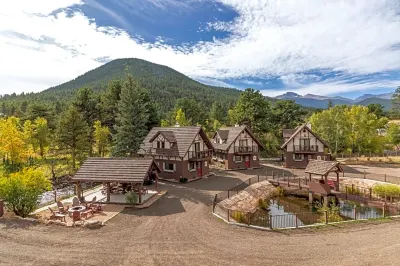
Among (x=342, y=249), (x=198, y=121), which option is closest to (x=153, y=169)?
(x=342, y=249)

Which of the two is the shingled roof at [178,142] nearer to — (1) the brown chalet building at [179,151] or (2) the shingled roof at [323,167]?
(1) the brown chalet building at [179,151]

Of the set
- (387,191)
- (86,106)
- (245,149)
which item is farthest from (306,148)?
(86,106)

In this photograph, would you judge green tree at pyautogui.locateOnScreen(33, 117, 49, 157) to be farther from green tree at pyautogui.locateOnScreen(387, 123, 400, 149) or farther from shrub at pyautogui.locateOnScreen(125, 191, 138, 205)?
green tree at pyautogui.locateOnScreen(387, 123, 400, 149)

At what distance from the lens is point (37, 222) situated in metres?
18.7

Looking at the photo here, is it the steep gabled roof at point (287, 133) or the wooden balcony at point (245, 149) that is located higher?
the steep gabled roof at point (287, 133)

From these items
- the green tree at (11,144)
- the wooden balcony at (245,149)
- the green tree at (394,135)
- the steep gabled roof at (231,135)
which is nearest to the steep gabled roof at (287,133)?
the steep gabled roof at (231,135)

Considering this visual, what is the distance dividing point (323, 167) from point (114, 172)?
21.6 metres

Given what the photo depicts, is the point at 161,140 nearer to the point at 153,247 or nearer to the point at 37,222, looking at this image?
the point at 37,222

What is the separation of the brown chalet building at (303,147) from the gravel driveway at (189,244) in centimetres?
2483

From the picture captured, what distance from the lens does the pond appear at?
2127 cm

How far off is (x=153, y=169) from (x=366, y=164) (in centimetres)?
3581

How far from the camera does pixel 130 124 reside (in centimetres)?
3988

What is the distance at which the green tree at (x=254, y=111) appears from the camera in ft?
182

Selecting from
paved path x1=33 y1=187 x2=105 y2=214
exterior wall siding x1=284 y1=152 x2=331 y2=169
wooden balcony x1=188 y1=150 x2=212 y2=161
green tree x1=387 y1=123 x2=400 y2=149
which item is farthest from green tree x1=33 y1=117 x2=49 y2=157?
green tree x1=387 y1=123 x2=400 y2=149
